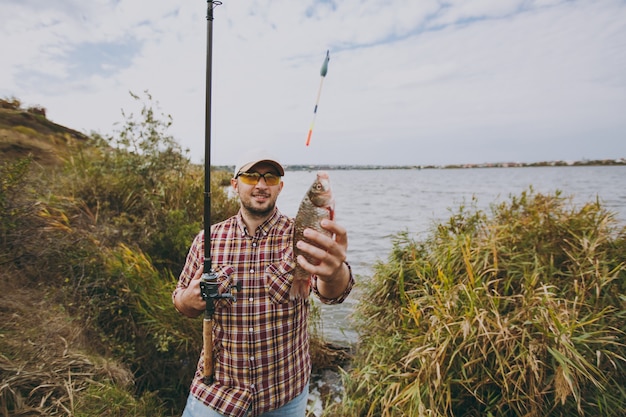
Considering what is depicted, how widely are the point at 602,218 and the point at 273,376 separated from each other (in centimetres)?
455

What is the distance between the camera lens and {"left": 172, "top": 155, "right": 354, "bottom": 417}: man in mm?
2473

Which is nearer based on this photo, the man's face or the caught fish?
the caught fish

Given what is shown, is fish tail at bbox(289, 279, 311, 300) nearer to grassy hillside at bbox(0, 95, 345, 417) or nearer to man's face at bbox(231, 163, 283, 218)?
man's face at bbox(231, 163, 283, 218)

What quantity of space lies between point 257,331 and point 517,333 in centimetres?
256

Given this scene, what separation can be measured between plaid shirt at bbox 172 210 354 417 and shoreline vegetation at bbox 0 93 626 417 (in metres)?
0.72

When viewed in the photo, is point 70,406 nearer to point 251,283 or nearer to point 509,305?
point 251,283

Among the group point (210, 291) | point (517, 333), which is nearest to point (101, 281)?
point (210, 291)

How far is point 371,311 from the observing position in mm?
5742

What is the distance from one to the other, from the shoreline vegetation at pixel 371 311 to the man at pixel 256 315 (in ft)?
1.74

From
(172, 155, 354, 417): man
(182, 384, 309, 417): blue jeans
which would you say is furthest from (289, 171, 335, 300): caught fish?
(182, 384, 309, 417): blue jeans

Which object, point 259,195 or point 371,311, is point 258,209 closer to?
point 259,195

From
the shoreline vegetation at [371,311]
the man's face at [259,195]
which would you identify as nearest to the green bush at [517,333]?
the shoreline vegetation at [371,311]

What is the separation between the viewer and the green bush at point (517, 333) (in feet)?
11.1

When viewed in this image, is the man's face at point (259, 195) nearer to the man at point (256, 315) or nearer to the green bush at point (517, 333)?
the man at point (256, 315)
